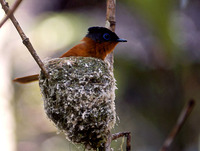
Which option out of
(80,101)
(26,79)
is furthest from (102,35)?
(80,101)

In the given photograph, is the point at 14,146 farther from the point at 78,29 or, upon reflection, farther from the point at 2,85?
the point at 78,29

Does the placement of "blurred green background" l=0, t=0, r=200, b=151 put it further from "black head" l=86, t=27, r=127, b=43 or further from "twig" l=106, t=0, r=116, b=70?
"twig" l=106, t=0, r=116, b=70

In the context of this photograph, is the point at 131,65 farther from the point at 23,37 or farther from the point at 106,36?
the point at 23,37

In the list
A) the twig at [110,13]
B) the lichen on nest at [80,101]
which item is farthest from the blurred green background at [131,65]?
the lichen on nest at [80,101]

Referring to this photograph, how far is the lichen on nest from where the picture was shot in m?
3.06

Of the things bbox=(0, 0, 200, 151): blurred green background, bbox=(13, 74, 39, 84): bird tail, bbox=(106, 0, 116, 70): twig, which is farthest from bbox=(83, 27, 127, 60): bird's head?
bbox=(0, 0, 200, 151): blurred green background

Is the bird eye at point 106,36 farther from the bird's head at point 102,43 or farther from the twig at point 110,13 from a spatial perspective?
the twig at point 110,13

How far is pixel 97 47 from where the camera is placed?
13.7 feet

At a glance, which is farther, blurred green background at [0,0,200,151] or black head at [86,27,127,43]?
blurred green background at [0,0,200,151]

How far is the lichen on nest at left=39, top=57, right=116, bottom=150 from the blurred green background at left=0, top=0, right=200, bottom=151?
317 cm

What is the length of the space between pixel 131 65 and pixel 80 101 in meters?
3.95

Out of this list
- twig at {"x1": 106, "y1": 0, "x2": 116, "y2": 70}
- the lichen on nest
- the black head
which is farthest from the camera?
the black head

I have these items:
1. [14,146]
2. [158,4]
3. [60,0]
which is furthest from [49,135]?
[158,4]

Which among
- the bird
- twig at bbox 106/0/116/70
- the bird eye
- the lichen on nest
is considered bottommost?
the lichen on nest
